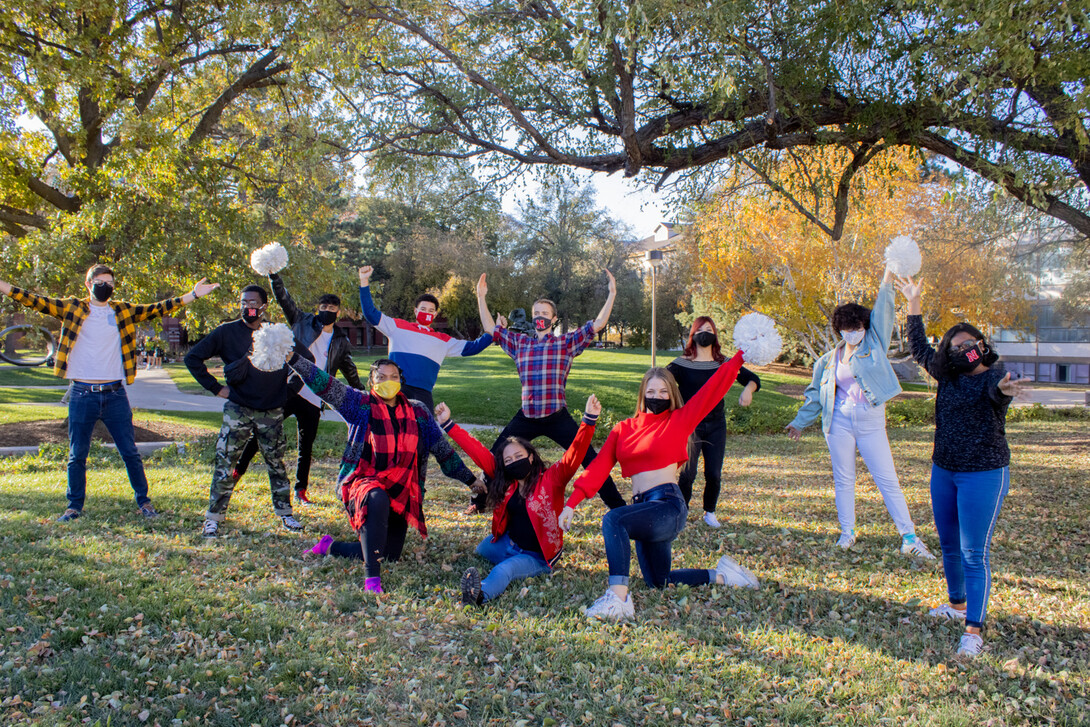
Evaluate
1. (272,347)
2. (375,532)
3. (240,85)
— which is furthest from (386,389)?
(240,85)

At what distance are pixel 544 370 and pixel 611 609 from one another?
230 centimetres

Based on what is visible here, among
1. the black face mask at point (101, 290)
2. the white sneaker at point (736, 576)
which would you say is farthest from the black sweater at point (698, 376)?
the black face mask at point (101, 290)

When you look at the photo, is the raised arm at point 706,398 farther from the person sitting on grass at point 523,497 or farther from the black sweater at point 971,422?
the black sweater at point 971,422

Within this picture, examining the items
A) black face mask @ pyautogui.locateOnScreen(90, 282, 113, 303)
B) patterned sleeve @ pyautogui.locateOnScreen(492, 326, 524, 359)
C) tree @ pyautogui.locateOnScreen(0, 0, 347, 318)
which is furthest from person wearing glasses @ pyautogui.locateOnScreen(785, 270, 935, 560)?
tree @ pyautogui.locateOnScreen(0, 0, 347, 318)

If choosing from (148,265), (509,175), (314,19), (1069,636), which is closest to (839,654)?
(1069,636)

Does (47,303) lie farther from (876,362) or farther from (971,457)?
(971,457)

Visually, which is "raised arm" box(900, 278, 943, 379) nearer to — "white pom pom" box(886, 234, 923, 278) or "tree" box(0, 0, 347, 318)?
"white pom pom" box(886, 234, 923, 278)

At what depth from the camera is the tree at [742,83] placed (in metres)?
6.07

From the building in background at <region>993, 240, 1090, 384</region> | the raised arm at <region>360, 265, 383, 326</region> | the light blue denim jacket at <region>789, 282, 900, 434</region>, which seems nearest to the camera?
the light blue denim jacket at <region>789, 282, 900, 434</region>

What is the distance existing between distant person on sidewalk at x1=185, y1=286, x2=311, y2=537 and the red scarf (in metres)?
1.16

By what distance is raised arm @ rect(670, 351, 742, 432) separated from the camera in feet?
14.8

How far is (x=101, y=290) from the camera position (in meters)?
5.69

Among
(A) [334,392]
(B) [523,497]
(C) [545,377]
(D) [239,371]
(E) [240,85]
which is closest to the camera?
(A) [334,392]

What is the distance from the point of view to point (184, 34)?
11.2m
